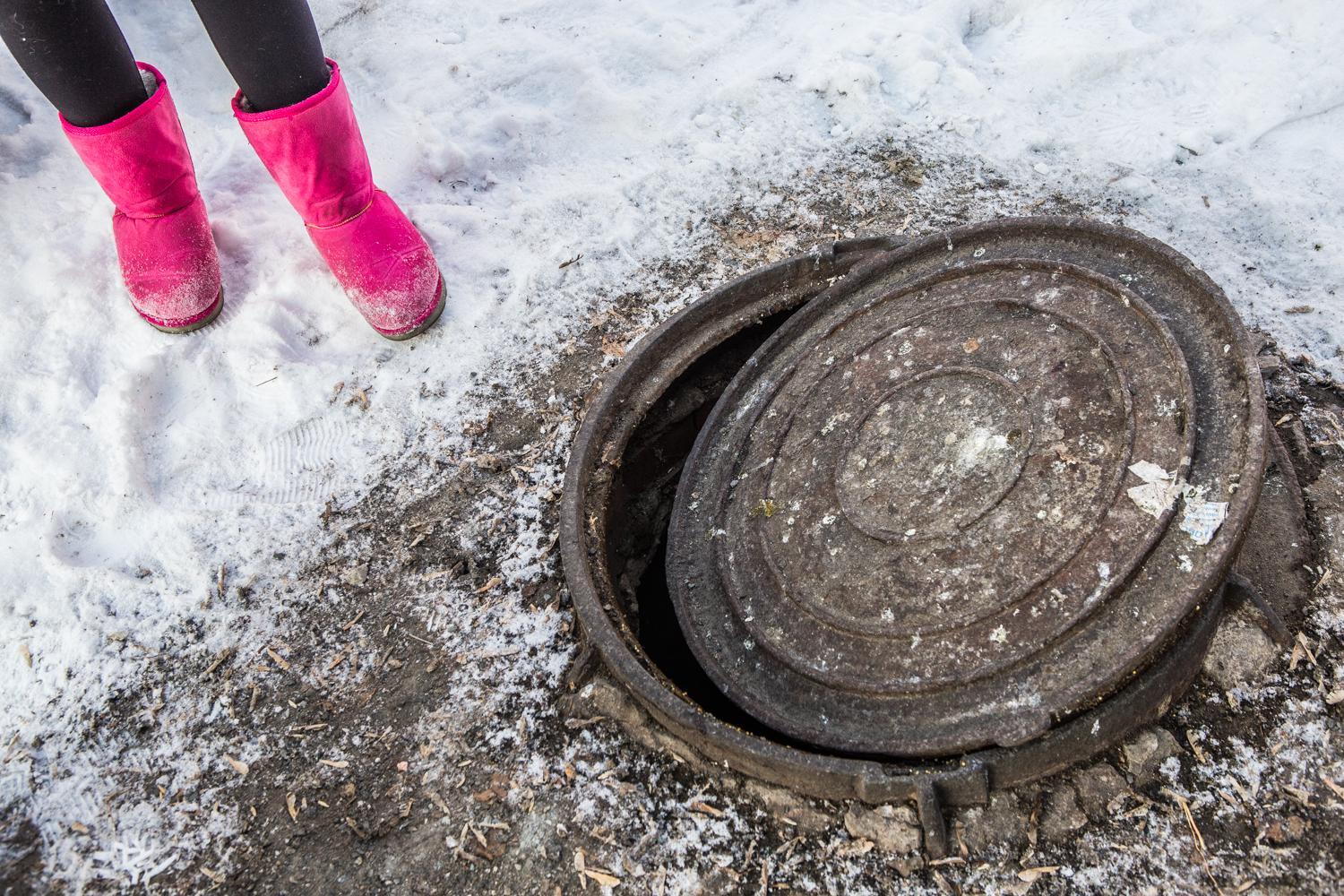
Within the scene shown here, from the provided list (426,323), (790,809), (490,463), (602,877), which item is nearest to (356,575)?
(490,463)

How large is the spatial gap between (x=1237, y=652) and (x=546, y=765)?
4.68 ft

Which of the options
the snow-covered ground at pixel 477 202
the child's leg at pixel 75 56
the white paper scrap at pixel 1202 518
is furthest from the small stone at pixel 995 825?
the child's leg at pixel 75 56

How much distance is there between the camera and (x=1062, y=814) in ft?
5.44

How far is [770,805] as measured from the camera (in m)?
1.76

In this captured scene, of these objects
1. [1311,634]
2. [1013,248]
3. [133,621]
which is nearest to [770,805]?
[1311,634]

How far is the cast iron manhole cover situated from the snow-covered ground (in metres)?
0.82

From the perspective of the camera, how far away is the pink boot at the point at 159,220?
2.49m

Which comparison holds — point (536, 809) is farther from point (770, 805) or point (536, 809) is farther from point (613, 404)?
point (613, 404)

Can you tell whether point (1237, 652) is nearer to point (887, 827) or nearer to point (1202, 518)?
point (1202, 518)

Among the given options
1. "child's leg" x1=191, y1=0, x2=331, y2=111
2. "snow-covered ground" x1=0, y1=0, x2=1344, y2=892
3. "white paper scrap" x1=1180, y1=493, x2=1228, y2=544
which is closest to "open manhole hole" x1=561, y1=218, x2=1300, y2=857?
"white paper scrap" x1=1180, y1=493, x2=1228, y2=544

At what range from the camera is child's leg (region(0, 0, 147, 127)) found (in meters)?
2.23

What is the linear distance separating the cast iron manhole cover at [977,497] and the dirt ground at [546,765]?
0.22 metres

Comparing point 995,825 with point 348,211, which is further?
point 348,211

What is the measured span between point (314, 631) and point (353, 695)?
0.74 feet
